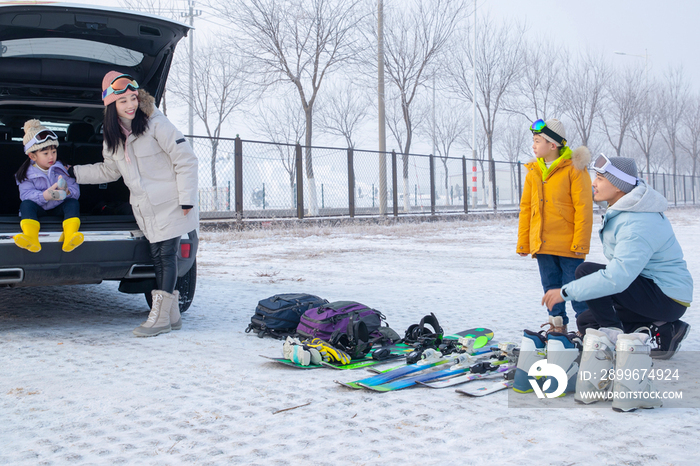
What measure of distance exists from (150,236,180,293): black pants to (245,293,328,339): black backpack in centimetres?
63

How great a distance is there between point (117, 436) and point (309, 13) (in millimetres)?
18405

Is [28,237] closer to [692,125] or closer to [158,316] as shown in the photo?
[158,316]

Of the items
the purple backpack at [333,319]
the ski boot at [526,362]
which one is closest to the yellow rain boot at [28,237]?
the purple backpack at [333,319]

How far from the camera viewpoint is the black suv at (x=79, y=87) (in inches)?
133

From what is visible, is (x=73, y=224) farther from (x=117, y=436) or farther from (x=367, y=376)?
(x=367, y=376)

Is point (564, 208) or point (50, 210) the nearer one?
point (564, 208)

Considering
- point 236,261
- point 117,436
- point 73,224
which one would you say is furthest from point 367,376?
point 236,261

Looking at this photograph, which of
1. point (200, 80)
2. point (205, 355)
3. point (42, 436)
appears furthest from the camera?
point (200, 80)

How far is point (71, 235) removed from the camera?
343 cm

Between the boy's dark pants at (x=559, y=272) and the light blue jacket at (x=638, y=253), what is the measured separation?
2.19 ft

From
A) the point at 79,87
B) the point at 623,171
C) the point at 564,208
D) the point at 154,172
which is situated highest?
the point at 79,87

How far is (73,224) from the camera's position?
3469 mm

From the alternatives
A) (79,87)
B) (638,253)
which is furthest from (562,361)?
(79,87)

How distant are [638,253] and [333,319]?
1748 millimetres
